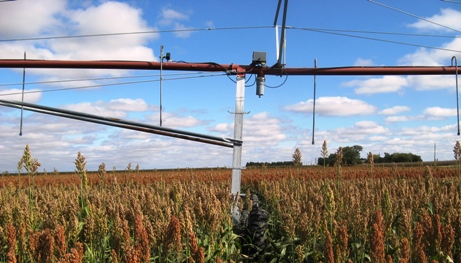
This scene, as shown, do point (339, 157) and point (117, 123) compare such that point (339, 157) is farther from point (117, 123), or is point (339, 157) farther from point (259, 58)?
point (117, 123)

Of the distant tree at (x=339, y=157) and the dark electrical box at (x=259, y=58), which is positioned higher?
the dark electrical box at (x=259, y=58)

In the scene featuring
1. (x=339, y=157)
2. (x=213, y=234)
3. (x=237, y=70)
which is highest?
(x=237, y=70)

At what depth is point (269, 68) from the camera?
26.4 ft

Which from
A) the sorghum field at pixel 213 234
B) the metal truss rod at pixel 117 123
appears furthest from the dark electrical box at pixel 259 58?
the sorghum field at pixel 213 234

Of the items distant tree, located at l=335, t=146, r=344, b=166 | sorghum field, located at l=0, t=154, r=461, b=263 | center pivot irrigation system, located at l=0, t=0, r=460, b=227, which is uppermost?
center pivot irrigation system, located at l=0, t=0, r=460, b=227

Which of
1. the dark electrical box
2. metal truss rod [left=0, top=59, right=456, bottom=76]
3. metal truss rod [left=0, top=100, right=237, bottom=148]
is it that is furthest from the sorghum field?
the dark electrical box

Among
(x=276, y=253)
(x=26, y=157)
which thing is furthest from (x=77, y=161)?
(x=276, y=253)

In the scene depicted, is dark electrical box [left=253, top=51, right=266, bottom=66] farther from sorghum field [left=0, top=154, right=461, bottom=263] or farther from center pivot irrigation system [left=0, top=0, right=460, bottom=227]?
sorghum field [left=0, top=154, right=461, bottom=263]

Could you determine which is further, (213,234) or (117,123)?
(117,123)

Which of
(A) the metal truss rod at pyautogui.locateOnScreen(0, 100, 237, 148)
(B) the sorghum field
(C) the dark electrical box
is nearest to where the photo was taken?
(B) the sorghum field

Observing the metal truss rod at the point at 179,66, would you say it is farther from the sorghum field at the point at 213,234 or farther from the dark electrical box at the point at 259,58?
the sorghum field at the point at 213,234

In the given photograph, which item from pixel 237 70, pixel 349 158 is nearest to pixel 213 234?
pixel 237 70

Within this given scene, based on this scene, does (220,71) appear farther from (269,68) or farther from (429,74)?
(429,74)

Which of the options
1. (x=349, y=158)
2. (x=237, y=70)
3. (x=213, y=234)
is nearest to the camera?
(x=213, y=234)
